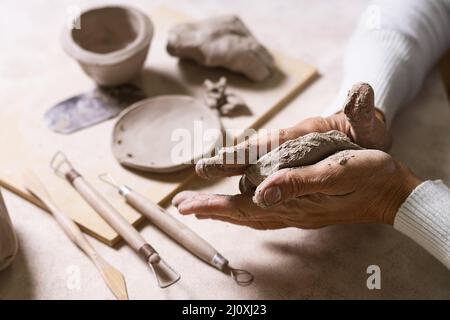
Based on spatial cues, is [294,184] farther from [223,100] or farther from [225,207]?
[223,100]

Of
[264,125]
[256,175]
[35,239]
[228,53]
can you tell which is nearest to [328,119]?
[256,175]

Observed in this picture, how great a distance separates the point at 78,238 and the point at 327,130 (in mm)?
588

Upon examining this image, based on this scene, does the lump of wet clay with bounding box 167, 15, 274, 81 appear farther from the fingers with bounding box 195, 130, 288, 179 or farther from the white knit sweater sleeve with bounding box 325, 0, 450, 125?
the fingers with bounding box 195, 130, 288, 179

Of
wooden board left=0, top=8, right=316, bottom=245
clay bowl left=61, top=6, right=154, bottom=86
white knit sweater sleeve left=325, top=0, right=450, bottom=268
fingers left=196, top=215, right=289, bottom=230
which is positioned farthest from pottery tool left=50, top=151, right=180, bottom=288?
white knit sweater sleeve left=325, top=0, right=450, bottom=268

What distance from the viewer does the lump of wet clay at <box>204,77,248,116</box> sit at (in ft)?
4.76

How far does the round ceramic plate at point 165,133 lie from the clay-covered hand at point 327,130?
0.26 meters

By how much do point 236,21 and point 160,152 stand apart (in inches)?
19.8

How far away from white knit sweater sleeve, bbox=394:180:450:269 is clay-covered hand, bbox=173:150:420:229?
2cm

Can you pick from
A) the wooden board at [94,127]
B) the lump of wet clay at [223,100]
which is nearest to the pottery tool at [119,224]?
the wooden board at [94,127]

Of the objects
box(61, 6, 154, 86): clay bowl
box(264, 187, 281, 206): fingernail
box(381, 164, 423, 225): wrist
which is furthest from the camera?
box(61, 6, 154, 86): clay bowl

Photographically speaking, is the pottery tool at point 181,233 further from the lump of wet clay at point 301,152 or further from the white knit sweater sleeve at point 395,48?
the white knit sweater sleeve at point 395,48

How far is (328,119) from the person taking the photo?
3.69 feet

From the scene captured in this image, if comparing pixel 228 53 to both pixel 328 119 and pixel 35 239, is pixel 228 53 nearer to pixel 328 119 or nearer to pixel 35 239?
pixel 328 119

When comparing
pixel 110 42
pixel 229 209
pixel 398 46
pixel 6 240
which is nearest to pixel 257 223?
pixel 229 209
